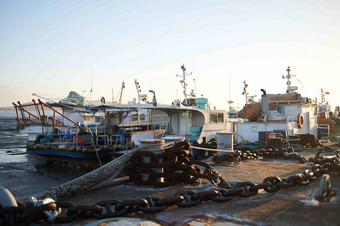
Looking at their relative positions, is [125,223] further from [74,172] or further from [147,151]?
[74,172]

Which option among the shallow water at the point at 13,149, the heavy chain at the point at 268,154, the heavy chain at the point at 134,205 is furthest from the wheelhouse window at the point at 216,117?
the shallow water at the point at 13,149

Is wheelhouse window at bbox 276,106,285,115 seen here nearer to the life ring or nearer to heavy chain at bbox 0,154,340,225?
the life ring

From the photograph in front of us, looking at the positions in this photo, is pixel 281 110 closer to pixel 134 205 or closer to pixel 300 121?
pixel 300 121

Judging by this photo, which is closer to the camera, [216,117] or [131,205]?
[131,205]

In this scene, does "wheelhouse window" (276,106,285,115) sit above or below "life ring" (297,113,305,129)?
above

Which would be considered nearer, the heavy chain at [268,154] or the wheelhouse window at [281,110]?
the heavy chain at [268,154]

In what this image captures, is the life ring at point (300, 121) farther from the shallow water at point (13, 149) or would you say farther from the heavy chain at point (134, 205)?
the shallow water at point (13, 149)

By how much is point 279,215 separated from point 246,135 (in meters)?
13.9

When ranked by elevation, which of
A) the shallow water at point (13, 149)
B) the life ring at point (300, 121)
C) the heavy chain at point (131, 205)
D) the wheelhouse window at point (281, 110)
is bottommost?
the shallow water at point (13, 149)

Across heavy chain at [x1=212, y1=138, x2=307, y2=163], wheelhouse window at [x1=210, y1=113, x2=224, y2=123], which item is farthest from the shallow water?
heavy chain at [x1=212, y1=138, x2=307, y2=163]

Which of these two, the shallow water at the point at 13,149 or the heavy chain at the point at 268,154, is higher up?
the heavy chain at the point at 268,154

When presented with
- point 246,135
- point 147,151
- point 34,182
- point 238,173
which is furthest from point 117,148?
point 147,151

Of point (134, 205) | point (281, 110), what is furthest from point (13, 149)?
point (134, 205)

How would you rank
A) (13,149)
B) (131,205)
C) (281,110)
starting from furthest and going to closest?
(13,149)
(281,110)
(131,205)
